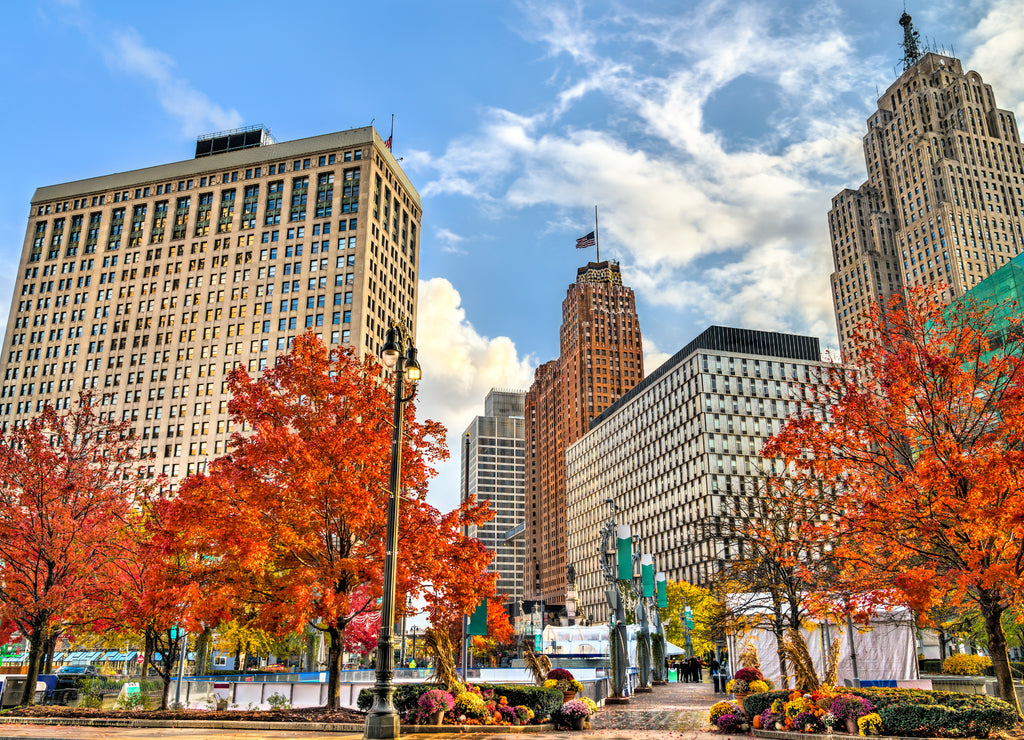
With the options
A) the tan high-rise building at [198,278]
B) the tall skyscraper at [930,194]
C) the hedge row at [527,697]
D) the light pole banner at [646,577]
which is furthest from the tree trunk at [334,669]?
the tall skyscraper at [930,194]

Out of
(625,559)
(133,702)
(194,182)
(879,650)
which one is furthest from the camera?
(194,182)

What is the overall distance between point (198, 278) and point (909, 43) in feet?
595

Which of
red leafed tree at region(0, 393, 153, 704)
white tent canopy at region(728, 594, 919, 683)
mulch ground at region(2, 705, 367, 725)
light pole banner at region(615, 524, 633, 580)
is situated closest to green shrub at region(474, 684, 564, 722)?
mulch ground at region(2, 705, 367, 725)

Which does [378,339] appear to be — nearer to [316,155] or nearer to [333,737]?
[316,155]

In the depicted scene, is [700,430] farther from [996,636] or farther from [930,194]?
[996,636]

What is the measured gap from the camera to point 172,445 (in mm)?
103188

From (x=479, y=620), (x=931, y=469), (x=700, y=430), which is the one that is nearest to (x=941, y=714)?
(x=931, y=469)

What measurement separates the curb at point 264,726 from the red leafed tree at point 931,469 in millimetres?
9957

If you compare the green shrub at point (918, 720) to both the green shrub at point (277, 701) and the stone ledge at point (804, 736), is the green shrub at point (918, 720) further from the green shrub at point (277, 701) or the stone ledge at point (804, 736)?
the green shrub at point (277, 701)

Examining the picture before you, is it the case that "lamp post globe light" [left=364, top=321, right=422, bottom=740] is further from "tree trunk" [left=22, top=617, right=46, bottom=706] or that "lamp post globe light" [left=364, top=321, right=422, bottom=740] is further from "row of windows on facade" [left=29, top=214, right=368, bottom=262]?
"row of windows on facade" [left=29, top=214, right=368, bottom=262]

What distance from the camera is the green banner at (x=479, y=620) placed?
2458 cm

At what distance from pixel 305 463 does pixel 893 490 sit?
52.8ft

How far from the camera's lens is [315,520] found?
74.1 feet

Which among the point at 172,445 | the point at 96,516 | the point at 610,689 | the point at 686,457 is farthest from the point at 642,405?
the point at 96,516
